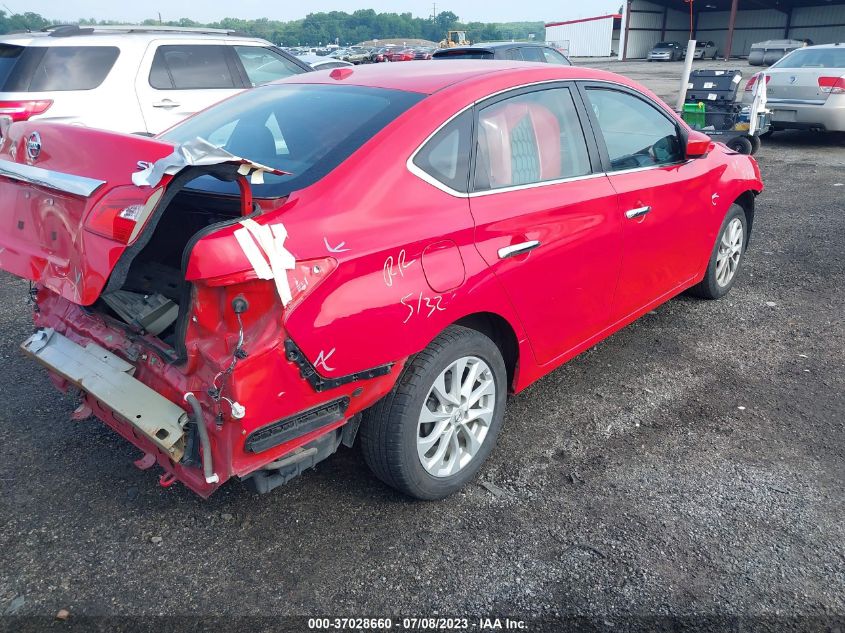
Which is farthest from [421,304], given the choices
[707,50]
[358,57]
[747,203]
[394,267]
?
[707,50]

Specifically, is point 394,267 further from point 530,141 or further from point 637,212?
point 637,212

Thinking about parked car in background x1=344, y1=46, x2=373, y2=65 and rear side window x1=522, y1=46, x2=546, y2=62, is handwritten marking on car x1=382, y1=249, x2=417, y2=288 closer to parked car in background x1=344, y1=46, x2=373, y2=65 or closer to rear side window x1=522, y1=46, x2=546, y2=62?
rear side window x1=522, y1=46, x2=546, y2=62

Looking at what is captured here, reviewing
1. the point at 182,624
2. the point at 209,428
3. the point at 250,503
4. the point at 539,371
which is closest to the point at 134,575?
the point at 182,624

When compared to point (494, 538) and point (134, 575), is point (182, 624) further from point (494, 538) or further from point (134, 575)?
point (494, 538)

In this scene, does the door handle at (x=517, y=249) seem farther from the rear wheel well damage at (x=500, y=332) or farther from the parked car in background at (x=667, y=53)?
the parked car in background at (x=667, y=53)

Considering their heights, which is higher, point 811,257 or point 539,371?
point 539,371

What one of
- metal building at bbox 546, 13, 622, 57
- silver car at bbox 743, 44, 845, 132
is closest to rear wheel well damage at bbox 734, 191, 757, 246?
silver car at bbox 743, 44, 845, 132

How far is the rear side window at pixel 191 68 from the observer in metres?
7.09

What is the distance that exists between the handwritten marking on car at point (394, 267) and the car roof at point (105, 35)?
19.1 feet

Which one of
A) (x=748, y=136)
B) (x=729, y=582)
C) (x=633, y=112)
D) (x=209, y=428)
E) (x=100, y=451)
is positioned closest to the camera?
(x=209, y=428)

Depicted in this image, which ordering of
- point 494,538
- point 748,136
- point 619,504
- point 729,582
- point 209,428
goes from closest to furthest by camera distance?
point 209,428, point 729,582, point 494,538, point 619,504, point 748,136

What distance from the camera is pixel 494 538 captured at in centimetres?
267

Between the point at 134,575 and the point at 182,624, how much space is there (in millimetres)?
337

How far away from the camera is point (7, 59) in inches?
253
